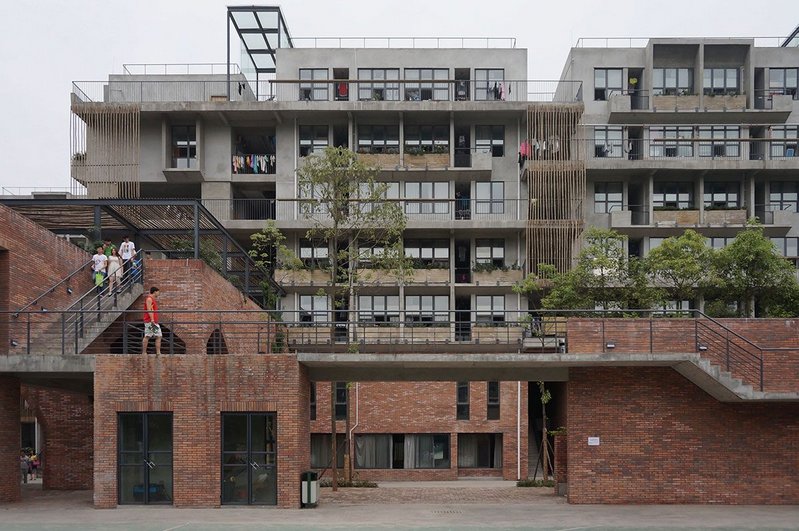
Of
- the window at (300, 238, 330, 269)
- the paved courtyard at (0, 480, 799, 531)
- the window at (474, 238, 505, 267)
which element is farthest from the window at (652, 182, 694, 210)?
the paved courtyard at (0, 480, 799, 531)

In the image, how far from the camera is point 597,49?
4734 cm

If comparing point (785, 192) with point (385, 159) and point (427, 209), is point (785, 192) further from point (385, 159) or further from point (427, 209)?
point (385, 159)

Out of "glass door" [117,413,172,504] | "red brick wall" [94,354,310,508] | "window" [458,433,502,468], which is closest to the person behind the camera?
"red brick wall" [94,354,310,508]

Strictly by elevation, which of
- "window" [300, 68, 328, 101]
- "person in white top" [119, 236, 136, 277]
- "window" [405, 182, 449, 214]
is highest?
"window" [300, 68, 328, 101]

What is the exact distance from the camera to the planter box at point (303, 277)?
44031mm

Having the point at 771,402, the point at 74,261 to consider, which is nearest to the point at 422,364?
the point at 771,402

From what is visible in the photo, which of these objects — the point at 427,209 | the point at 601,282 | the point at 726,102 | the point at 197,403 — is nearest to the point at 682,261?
the point at 601,282

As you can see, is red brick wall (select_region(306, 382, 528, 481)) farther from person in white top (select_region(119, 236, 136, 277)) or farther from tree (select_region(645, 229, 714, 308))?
person in white top (select_region(119, 236, 136, 277))

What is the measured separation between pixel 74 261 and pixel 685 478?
17844 millimetres

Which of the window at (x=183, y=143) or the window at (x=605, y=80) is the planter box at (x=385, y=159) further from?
the window at (x=605, y=80)

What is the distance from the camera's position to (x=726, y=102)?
152ft

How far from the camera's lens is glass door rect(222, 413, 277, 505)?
69.8ft

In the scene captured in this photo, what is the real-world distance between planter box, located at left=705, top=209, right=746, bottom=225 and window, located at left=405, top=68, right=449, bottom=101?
1486cm

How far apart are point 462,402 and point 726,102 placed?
21293 millimetres
